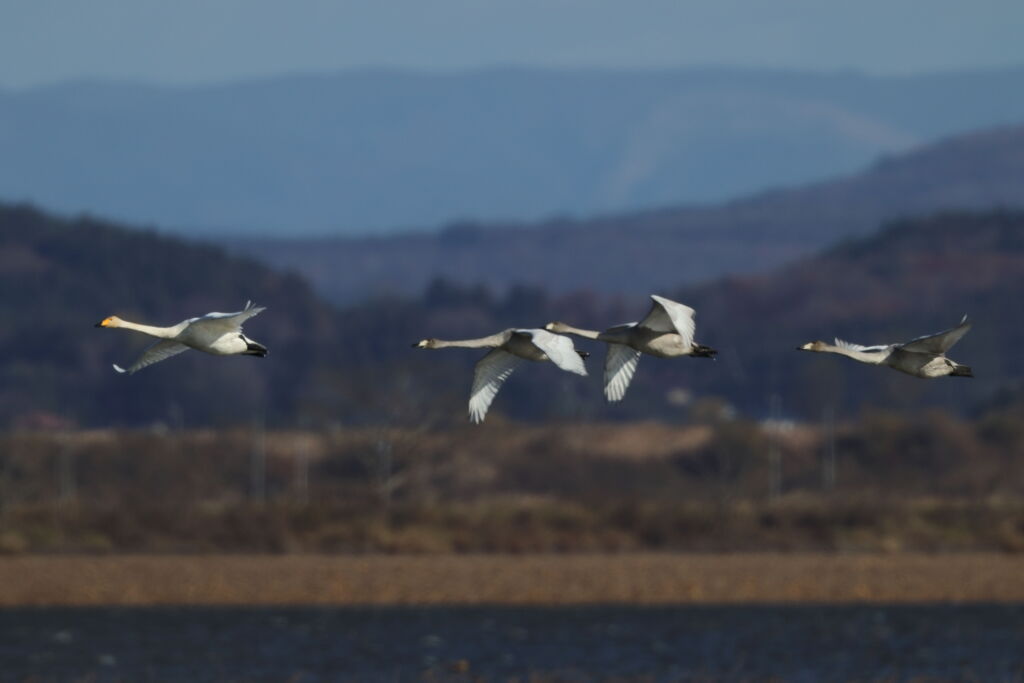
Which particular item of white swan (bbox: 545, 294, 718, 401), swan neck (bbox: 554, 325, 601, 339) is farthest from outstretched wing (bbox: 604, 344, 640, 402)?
swan neck (bbox: 554, 325, 601, 339)

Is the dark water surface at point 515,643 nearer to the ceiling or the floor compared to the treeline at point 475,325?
nearer to the floor

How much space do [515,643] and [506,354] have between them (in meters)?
19.1

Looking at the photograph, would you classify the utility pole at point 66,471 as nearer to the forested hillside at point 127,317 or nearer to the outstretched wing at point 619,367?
the forested hillside at point 127,317

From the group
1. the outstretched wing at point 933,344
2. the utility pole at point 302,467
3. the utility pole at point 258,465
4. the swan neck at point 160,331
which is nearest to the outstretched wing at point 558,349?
the outstretched wing at point 933,344

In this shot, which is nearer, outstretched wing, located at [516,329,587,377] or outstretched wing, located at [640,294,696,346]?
outstretched wing, located at [516,329,587,377]

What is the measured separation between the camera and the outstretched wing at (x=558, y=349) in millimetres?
17203

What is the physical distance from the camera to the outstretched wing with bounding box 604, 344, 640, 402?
63.2 feet

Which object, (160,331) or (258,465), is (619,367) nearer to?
(160,331)

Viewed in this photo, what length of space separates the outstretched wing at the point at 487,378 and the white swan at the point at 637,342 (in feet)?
2.60

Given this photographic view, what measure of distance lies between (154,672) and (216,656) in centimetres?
206

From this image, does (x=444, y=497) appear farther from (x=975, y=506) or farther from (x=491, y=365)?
(x=491, y=365)

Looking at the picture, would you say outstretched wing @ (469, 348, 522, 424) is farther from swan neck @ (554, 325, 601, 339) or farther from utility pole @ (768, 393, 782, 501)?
utility pole @ (768, 393, 782, 501)

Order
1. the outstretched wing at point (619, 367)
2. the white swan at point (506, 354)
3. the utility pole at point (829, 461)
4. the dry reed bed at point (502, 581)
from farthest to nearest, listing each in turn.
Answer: the utility pole at point (829, 461) → the dry reed bed at point (502, 581) → the outstretched wing at point (619, 367) → the white swan at point (506, 354)

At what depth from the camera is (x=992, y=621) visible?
41.5 m
